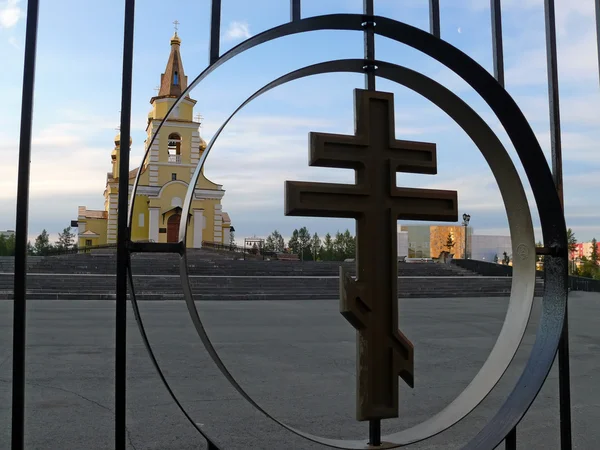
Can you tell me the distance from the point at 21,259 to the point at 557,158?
149cm

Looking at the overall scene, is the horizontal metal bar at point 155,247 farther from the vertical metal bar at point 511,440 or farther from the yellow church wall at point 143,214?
the yellow church wall at point 143,214

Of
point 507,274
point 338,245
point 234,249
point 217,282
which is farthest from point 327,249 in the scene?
point 217,282

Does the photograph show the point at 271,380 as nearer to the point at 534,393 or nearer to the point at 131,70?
the point at 534,393

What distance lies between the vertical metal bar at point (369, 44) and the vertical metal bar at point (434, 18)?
0.64 ft

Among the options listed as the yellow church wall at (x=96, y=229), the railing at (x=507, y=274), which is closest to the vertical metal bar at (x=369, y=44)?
the railing at (x=507, y=274)

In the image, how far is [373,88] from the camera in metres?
1.48

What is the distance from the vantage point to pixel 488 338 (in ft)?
20.6

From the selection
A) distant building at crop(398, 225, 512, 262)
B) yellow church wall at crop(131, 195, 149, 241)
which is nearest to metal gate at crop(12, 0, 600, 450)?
yellow church wall at crop(131, 195, 149, 241)

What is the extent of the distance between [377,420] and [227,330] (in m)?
5.51

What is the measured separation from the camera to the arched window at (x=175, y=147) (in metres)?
27.0

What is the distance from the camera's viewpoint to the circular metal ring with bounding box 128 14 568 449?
1.39 metres

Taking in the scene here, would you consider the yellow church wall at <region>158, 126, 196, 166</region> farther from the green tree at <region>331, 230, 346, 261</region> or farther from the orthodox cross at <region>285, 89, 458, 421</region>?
the orthodox cross at <region>285, 89, 458, 421</region>

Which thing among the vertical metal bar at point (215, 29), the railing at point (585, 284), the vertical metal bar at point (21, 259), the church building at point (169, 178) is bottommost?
the railing at point (585, 284)

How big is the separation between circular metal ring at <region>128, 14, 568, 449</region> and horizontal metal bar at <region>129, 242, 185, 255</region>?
0.66 feet
